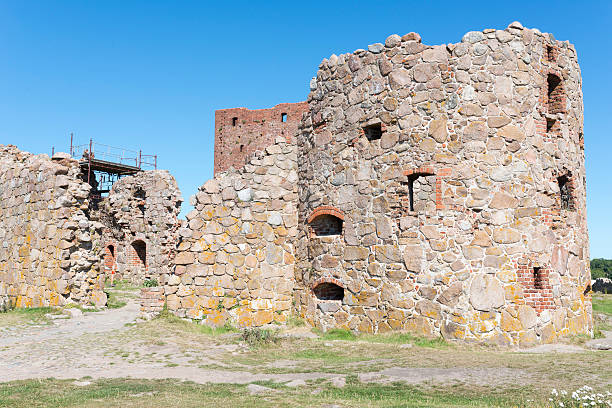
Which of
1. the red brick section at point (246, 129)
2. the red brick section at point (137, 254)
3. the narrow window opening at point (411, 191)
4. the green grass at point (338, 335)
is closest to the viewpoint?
the narrow window opening at point (411, 191)

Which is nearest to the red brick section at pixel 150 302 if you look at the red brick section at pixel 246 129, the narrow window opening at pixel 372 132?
the narrow window opening at pixel 372 132

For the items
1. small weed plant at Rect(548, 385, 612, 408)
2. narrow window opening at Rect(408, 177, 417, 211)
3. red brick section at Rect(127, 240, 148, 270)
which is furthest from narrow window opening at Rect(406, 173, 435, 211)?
red brick section at Rect(127, 240, 148, 270)

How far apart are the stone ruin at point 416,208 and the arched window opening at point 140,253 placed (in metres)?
12.5

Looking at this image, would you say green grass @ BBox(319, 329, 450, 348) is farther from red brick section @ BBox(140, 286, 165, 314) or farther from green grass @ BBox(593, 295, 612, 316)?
green grass @ BBox(593, 295, 612, 316)

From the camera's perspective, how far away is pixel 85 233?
13.8 metres

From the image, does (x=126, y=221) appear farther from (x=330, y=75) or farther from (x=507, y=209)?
(x=507, y=209)

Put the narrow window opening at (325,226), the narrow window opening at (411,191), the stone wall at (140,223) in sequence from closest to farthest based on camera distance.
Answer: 1. the narrow window opening at (411,191)
2. the narrow window opening at (325,226)
3. the stone wall at (140,223)

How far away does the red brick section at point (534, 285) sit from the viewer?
970cm

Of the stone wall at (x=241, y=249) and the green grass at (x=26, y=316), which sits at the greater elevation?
the stone wall at (x=241, y=249)

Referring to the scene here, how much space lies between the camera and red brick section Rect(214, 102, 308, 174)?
2810 cm

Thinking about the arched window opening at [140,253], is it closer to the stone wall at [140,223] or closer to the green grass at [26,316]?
the stone wall at [140,223]

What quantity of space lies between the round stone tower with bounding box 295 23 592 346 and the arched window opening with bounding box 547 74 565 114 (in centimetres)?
2

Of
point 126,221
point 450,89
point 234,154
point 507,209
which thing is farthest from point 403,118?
point 234,154

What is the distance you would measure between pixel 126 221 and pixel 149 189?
215 cm
